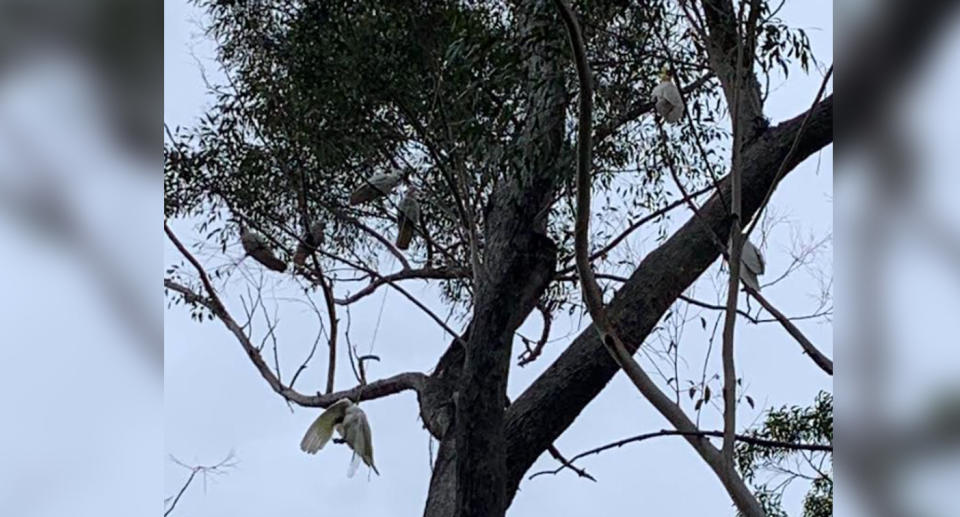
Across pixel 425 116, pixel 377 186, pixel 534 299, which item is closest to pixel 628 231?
pixel 377 186

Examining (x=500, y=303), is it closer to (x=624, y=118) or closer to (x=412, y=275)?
(x=624, y=118)

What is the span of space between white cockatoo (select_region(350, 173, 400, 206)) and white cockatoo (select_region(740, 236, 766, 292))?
4.94 ft

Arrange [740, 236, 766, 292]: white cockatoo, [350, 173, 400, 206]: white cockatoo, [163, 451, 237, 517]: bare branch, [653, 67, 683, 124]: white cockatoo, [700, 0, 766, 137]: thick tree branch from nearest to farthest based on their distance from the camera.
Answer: [700, 0, 766, 137]: thick tree branch < [740, 236, 766, 292]: white cockatoo < [653, 67, 683, 124]: white cockatoo < [163, 451, 237, 517]: bare branch < [350, 173, 400, 206]: white cockatoo

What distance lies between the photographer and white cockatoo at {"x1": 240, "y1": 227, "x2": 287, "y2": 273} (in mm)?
4668

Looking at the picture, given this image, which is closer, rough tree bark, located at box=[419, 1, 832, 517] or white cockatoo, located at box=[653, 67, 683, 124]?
rough tree bark, located at box=[419, 1, 832, 517]

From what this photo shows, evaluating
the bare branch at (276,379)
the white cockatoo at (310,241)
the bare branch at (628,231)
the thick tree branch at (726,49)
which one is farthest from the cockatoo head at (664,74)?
the white cockatoo at (310,241)

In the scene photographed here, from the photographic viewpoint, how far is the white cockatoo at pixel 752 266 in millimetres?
3027

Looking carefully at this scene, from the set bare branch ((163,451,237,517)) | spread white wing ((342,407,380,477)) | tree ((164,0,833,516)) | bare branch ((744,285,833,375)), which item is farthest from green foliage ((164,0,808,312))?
bare branch ((163,451,237,517))

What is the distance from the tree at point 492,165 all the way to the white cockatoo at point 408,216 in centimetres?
5

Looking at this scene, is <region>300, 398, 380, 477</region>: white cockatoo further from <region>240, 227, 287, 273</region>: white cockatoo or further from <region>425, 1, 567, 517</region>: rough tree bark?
<region>240, 227, 287, 273</region>: white cockatoo

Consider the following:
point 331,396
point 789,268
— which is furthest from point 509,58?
point 331,396
